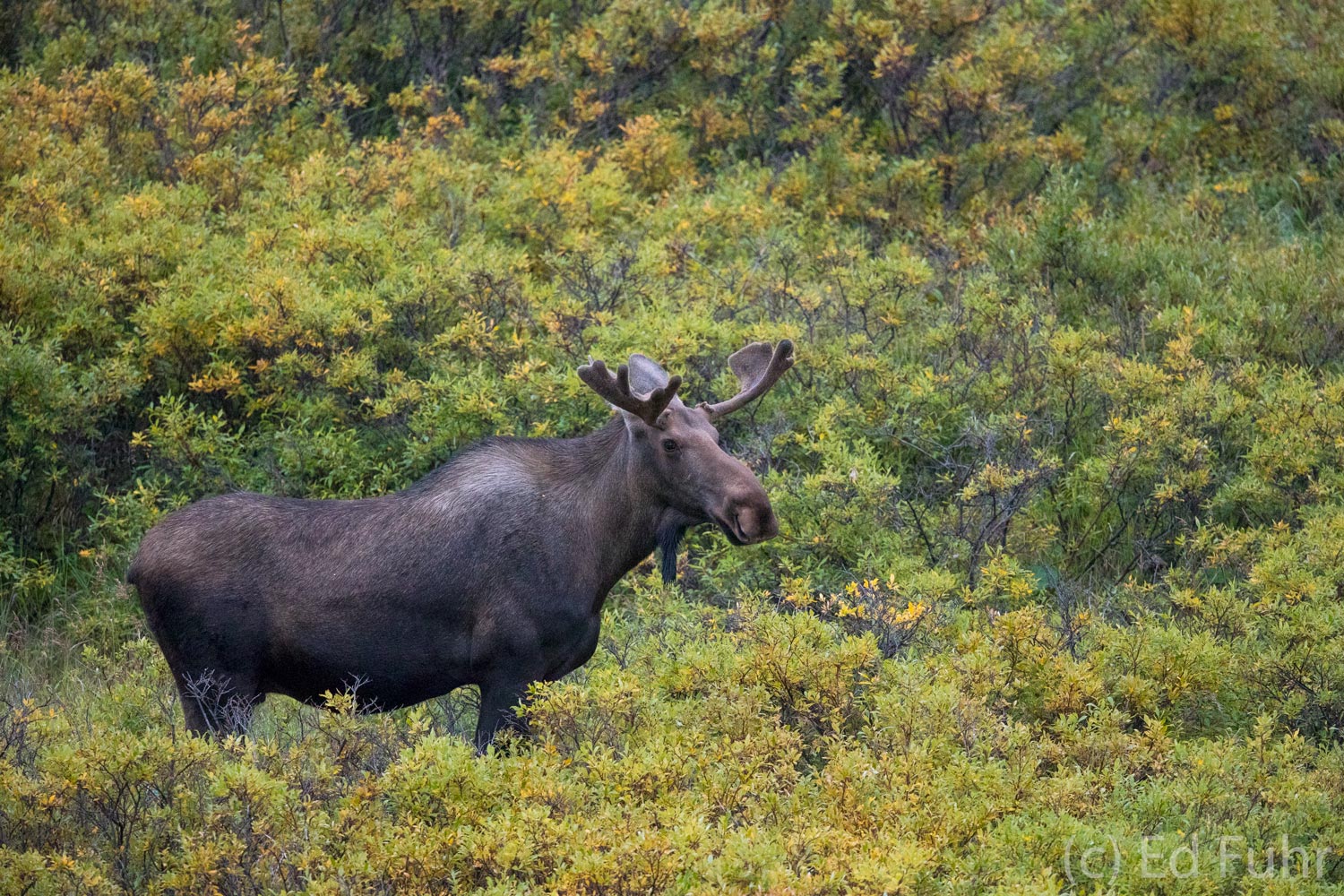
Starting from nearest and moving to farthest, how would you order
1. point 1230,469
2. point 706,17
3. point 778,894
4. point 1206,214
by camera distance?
1. point 778,894
2. point 1230,469
3. point 1206,214
4. point 706,17

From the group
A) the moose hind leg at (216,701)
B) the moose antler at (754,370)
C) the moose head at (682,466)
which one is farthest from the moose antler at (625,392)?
the moose hind leg at (216,701)

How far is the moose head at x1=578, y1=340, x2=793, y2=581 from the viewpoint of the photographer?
231 inches

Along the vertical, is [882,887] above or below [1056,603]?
above

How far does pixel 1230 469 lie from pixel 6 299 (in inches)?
290

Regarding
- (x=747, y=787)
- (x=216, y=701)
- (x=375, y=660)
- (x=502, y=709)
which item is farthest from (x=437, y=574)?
(x=747, y=787)

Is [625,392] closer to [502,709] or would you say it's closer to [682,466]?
[682,466]

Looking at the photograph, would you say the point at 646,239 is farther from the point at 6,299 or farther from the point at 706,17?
the point at 6,299

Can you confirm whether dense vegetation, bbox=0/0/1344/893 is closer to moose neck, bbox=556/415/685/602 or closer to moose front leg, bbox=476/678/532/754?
moose front leg, bbox=476/678/532/754

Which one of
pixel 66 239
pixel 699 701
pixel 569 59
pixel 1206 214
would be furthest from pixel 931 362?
pixel 66 239

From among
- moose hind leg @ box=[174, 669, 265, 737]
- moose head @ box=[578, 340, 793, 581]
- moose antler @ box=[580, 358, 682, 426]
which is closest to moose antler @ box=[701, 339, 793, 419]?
moose head @ box=[578, 340, 793, 581]

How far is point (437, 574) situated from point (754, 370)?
6.28 feet

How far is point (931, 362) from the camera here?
9297mm

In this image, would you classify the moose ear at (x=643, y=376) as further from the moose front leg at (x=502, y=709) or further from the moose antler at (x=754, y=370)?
the moose front leg at (x=502, y=709)

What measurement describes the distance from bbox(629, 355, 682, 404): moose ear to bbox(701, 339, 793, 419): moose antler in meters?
0.24
